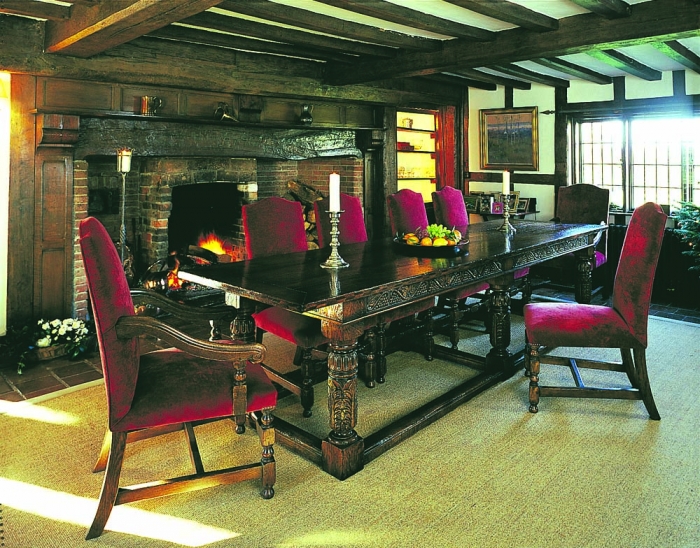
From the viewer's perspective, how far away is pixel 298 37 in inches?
180

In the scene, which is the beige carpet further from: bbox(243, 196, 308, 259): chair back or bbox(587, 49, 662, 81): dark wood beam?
bbox(587, 49, 662, 81): dark wood beam

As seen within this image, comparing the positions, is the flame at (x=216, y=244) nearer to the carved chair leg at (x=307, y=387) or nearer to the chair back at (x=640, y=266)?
the carved chair leg at (x=307, y=387)

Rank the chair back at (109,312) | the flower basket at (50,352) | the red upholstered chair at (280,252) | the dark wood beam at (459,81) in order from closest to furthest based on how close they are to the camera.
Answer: the chair back at (109,312)
the red upholstered chair at (280,252)
the flower basket at (50,352)
the dark wood beam at (459,81)

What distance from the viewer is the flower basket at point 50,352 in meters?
4.16

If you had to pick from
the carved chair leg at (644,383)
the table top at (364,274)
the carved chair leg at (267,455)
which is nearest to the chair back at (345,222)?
the table top at (364,274)

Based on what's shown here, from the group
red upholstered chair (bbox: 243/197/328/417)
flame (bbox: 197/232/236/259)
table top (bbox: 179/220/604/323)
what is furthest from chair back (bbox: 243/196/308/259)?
flame (bbox: 197/232/236/259)

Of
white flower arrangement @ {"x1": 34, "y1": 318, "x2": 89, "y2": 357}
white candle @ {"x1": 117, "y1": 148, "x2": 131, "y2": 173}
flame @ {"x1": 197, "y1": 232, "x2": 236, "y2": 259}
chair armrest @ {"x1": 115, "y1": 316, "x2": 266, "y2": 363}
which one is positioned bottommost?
white flower arrangement @ {"x1": 34, "y1": 318, "x2": 89, "y2": 357}

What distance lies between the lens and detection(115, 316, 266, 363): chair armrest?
2131 mm

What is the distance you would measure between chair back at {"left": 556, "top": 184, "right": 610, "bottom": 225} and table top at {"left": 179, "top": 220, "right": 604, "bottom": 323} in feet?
5.78

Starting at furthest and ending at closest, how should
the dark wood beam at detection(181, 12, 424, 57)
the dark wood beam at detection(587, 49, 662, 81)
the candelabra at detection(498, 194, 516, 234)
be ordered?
the dark wood beam at detection(587, 49, 662, 81) < the candelabra at detection(498, 194, 516, 234) < the dark wood beam at detection(181, 12, 424, 57)

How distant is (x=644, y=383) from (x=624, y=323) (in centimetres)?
34

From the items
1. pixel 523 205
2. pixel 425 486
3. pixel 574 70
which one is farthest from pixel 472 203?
pixel 425 486

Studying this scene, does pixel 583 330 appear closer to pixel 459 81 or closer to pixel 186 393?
pixel 186 393

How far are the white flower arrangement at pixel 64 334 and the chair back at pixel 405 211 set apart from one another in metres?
2.40
